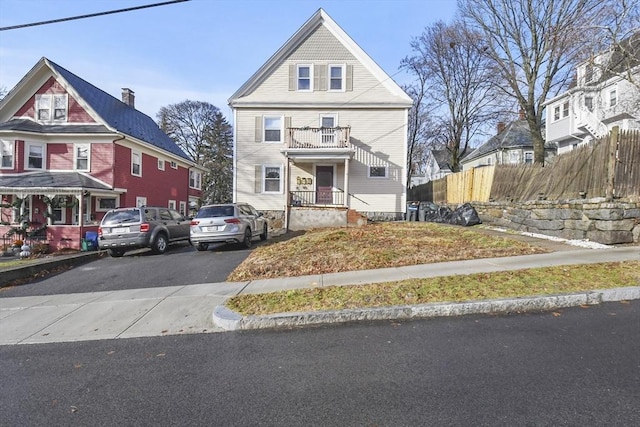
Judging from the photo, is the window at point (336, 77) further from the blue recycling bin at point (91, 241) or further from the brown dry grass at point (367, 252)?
the blue recycling bin at point (91, 241)

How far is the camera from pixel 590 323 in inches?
187

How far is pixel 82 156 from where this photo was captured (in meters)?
20.4

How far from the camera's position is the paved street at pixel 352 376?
2.93 metres

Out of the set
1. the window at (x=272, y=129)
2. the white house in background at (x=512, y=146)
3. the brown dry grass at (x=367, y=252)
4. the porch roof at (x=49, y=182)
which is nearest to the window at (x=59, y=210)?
the porch roof at (x=49, y=182)

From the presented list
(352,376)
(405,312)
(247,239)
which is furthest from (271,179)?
(352,376)

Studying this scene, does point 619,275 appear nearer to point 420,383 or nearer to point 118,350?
point 420,383

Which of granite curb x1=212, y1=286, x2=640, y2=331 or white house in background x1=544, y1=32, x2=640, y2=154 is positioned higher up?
white house in background x1=544, y1=32, x2=640, y2=154

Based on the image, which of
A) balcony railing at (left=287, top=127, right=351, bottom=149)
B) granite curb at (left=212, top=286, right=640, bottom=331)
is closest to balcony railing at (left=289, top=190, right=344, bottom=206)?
balcony railing at (left=287, top=127, right=351, bottom=149)

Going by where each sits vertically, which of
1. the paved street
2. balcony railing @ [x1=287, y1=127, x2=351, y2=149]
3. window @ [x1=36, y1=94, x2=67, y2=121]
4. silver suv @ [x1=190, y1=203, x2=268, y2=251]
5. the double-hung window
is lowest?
the paved street

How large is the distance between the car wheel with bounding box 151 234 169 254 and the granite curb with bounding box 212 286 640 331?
28.3ft

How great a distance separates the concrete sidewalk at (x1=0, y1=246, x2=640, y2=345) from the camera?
5191mm

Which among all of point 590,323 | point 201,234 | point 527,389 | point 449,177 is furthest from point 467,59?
point 527,389

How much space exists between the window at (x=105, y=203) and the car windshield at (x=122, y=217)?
8.70 metres

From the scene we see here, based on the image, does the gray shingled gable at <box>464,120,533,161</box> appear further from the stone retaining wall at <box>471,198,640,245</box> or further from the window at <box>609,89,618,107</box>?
the stone retaining wall at <box>471,198,640,245</box>
